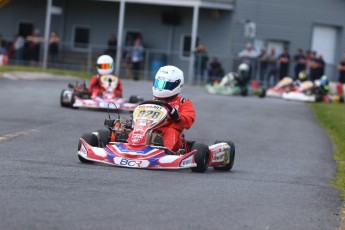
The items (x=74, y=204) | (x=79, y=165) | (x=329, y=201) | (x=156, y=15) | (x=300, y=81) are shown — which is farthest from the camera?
(x=156, y=15)

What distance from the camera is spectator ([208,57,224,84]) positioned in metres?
39.6

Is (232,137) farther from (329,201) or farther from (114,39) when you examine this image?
(114,39)

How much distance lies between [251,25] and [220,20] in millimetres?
1353

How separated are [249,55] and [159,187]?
30.8 meters

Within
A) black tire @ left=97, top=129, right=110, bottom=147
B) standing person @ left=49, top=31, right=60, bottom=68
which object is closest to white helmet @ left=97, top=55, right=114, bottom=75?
black tire @ left=97, top=129, right=110, bottom=147

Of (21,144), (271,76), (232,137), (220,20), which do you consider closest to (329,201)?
(21,144)

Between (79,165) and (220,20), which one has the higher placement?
(220,20)

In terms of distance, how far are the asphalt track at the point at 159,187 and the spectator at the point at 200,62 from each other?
20.8 meters

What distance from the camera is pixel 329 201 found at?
31.9 ft

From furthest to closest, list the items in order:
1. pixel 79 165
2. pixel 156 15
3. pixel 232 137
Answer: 1. pixel 156 15
2. pixel 232 137
3. pixel 79 165

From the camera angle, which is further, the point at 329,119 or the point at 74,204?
the point at 329,119

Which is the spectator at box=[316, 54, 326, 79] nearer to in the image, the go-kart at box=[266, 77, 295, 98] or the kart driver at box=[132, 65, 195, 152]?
the go-kart at box=[266, 77, 295, 98]

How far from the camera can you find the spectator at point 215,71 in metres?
39.6

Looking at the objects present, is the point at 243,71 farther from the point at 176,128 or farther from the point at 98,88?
the point at 176,128
